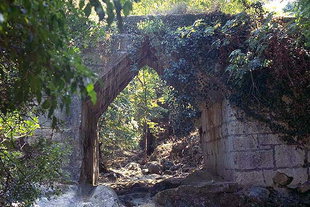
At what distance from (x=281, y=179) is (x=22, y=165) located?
158 inches

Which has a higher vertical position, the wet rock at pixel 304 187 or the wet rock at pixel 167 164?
the wet rock at pixel 167 164

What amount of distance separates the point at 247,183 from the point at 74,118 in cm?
307

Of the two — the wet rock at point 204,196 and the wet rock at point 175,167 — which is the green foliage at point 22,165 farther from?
the wet rock at point 175,167

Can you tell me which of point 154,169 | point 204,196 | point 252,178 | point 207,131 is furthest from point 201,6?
point 154,169

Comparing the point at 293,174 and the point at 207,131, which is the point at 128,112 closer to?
the point at 207,131

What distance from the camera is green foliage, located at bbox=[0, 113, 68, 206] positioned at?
2.97 metres

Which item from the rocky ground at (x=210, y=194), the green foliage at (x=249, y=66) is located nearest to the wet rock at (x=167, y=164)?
the rocky ground at (x=210, y=194)

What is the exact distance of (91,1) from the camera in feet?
6.09

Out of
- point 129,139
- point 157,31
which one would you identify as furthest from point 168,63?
point 129,139

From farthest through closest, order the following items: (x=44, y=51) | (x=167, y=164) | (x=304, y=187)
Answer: (x=167, y=164) → (x=304, y=187) → (x=44, y=51)

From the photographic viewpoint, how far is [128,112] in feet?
35.4

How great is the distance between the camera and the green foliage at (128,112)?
10499mm

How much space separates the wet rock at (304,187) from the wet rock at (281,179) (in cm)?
16

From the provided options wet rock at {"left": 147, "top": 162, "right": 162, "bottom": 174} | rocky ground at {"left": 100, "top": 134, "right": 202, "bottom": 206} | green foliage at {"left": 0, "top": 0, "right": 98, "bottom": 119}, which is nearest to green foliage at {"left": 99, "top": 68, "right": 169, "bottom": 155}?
wet rock at {"left": 147, "top": 162, "right": 162, "bottom": 174}
